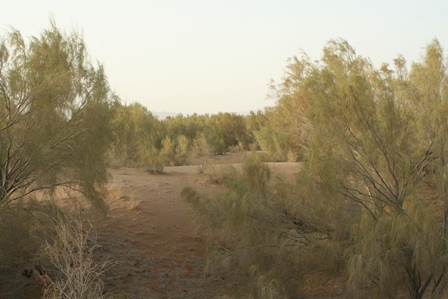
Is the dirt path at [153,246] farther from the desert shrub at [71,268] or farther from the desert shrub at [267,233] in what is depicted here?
the desert shrub at [71,268]

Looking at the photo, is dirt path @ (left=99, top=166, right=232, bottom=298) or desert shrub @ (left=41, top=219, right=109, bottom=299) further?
dirt path @ (left=99, top=166, right=232, bottom=298)

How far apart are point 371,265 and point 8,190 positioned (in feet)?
26.3

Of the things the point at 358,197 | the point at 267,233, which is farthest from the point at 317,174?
the point at 267,233

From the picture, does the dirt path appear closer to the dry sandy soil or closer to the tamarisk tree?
the dry sandy soil

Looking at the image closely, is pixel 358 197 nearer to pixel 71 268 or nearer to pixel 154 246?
pixel 71 268

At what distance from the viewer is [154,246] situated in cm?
1684

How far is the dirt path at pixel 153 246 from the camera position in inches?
566

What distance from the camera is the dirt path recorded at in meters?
14.4

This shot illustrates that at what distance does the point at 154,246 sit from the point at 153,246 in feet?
0.11

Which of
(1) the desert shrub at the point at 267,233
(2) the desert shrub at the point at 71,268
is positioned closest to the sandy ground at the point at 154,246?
(1) the desert shrub at the point at 267,233

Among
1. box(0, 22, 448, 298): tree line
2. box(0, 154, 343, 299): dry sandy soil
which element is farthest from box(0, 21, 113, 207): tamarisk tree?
box(0, 154, 343, 299): dry sandy soil

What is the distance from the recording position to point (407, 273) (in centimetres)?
1070

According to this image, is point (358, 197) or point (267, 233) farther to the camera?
point (267, 233)

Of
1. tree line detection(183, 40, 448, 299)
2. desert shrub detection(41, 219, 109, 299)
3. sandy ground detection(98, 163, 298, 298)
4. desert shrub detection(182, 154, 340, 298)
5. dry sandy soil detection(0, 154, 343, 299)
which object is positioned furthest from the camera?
sandy ground detection(98, 163, 298, 298)
